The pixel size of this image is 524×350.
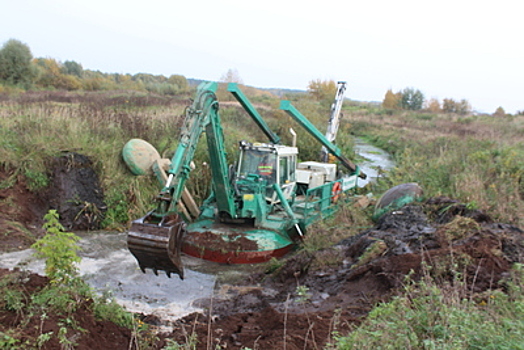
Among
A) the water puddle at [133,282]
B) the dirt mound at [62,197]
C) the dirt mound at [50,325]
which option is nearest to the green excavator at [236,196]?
the water puddle at [133,282]

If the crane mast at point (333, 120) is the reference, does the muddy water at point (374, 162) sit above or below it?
below

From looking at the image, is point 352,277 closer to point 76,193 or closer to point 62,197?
point 76,193

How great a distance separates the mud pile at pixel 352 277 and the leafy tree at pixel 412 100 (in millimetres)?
83475

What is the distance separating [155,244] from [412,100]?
89.1 m

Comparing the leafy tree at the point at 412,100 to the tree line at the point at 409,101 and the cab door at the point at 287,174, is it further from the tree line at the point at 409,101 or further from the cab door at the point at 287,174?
the cab door at the point at 287,174

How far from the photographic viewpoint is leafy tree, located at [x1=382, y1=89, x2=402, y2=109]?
86.6 metres

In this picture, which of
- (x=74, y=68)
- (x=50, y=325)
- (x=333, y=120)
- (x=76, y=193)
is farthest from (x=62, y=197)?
(x=74, y=68)

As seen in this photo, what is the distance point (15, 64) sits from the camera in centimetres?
3559

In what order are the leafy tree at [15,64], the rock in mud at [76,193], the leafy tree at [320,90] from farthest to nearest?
the leafy tree at [320,90] → the leafy tree at [15,64] → the rock in mud at [76,193]

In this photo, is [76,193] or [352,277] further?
[76,193]

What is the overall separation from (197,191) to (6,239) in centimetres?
547

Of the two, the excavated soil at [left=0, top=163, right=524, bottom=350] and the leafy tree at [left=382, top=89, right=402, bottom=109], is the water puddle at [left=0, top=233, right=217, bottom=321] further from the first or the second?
the leafy tree at [left=382, top=89, right=402, bottom=109]

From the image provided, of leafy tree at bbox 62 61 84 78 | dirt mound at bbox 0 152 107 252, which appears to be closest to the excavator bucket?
dirt mound at bbox 0 152 107 252

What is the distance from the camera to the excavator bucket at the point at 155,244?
243 inches
